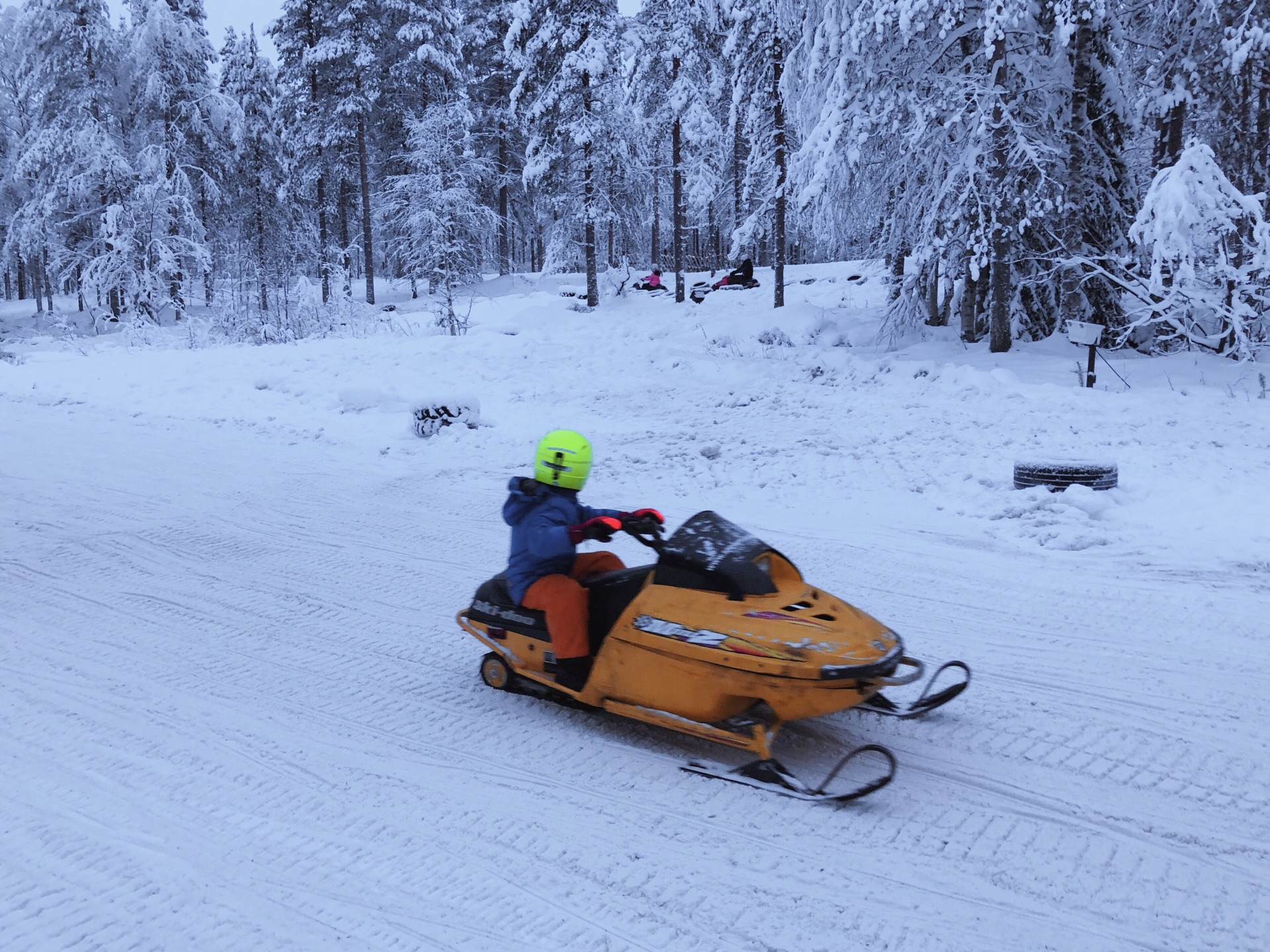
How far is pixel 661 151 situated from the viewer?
35094 millimetres

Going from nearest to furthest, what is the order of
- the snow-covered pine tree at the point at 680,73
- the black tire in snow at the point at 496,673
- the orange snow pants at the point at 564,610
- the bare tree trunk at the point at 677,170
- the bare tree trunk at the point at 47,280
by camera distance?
the orange snow pants at the point at 564,610 → the black tire in snow at the point at 496,673 → the bare tree trunk at the point at 677,170 → the snow-covered pine tree at the point at 680,73 → the bare tree trunk at the point at 47,280

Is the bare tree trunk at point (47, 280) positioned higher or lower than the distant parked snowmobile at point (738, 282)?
higher

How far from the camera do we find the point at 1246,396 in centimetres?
951

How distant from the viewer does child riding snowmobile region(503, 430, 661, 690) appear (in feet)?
13.8

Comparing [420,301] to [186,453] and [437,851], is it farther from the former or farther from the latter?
[437,851]

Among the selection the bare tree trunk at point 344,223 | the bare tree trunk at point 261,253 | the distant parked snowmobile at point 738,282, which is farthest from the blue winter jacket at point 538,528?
the bare tree trunk at point 344,223

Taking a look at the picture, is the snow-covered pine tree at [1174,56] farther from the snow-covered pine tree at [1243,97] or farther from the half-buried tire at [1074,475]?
the half-buried tire at [1074,475]

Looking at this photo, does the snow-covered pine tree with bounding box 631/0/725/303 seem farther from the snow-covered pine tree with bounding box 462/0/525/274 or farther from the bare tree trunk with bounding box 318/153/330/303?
the bare tree trunk with bounding box 318/153/330/303

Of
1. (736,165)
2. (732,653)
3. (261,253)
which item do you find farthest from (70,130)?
(732,653)

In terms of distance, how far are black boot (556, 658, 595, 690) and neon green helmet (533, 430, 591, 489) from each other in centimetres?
A: 84

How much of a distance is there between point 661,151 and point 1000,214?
25243mm

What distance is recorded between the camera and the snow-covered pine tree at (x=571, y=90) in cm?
2241

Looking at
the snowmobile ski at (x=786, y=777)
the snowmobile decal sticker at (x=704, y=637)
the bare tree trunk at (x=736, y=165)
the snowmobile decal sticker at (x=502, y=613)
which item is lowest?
the snowmobile ski at (x=786, y=777)

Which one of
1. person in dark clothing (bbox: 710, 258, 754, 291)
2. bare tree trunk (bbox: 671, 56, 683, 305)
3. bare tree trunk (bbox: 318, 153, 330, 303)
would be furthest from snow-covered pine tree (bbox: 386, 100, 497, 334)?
person in dark clothing (bbox: 710, 258, 754, 291)
